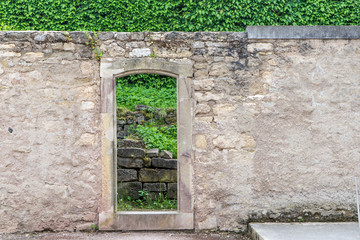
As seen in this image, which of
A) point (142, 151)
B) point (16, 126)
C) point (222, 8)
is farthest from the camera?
point (222, 8)

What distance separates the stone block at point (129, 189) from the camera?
242 inches

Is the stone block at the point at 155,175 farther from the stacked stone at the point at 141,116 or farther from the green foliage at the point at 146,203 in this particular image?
the stacked stone at the point at 141,116

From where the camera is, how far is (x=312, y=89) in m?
4.56

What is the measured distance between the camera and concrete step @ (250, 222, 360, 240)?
3801mm

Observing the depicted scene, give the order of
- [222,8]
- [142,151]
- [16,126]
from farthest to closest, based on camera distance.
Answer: [222,8]
[142,151]
[16,126]

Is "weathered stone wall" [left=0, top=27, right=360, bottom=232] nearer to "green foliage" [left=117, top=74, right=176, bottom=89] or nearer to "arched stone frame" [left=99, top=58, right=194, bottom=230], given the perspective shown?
"arched stone frame" [left=99, top=58, right=194, bottom=230]

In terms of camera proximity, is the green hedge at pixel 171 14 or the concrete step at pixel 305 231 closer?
the concrete step at pixel 305 231

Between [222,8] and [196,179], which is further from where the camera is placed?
[222,8]

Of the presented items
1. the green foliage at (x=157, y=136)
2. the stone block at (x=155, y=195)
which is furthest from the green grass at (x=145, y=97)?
the stone block at (x=155, y=195)

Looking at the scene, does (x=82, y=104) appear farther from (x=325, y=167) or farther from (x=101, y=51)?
(x=325, y=167)

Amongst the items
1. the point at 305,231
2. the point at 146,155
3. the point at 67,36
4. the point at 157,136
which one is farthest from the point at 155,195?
the point at 67,36

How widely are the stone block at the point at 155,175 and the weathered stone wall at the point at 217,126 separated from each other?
1784 mm

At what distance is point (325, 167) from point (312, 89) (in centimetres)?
98

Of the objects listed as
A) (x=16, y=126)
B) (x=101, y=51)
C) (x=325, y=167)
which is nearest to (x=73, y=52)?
(x=101, y=51)
